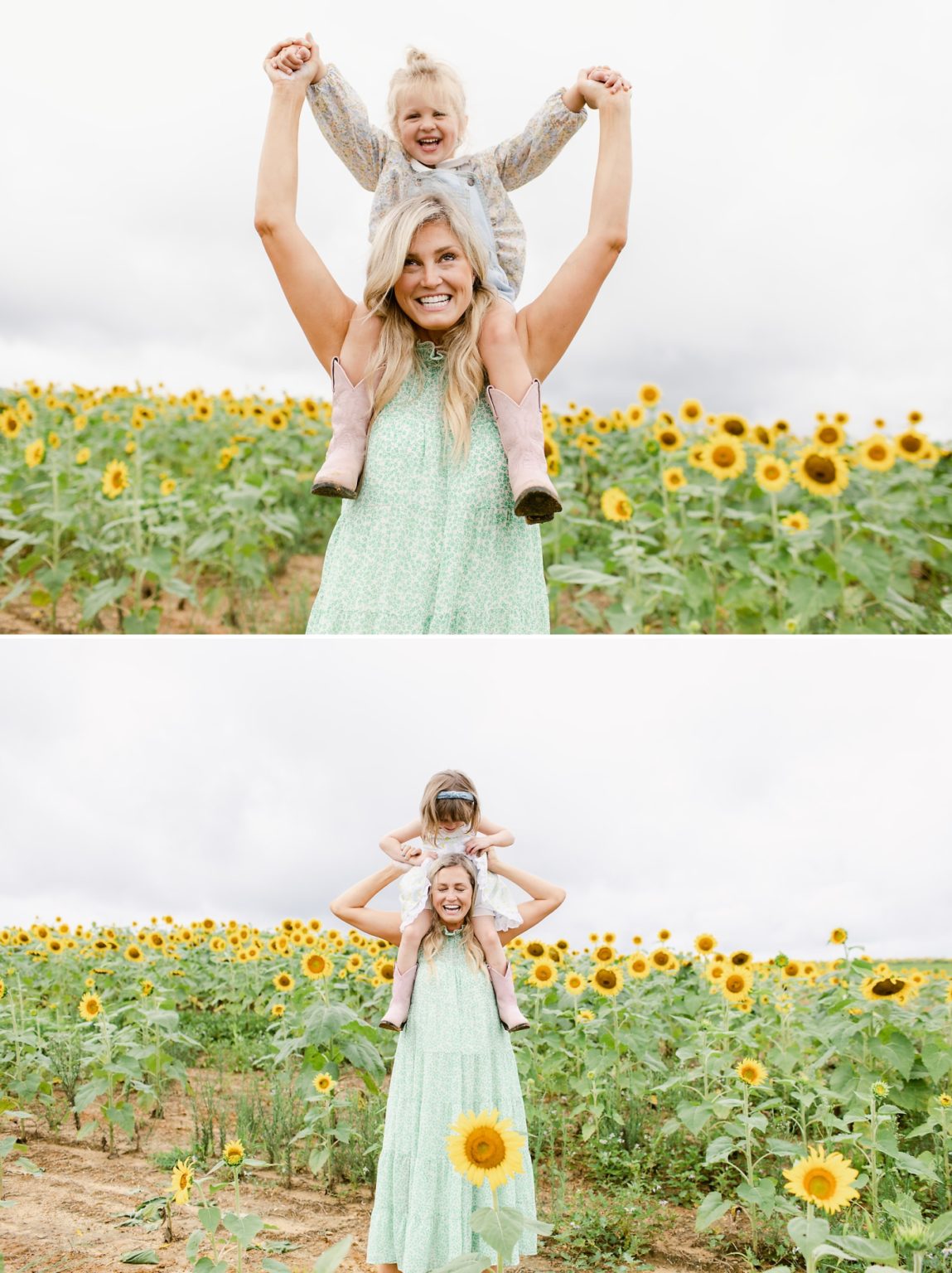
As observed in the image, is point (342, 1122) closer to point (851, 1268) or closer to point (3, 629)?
point (851, 1268)

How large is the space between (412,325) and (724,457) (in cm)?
185

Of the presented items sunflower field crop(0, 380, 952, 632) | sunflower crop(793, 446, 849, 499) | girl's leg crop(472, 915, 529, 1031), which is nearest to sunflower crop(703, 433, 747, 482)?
sunflower field crop(0, 380, 952, 632)

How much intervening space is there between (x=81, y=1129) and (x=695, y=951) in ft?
7.19

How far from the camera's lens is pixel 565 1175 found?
3562 mm

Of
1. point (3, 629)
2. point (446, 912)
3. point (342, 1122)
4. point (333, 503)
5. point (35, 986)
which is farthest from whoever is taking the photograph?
point (333, 503)

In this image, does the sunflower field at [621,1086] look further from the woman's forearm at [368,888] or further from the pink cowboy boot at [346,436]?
the pink cowboy boot at [346,436]

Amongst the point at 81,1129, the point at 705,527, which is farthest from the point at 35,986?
the point at 705,527

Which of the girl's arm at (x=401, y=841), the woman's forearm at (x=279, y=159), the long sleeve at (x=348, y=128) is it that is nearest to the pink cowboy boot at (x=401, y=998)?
the girl's arm at (x=401, y=841)

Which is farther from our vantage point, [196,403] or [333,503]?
[196,403]

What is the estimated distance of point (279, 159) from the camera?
231 centimetres

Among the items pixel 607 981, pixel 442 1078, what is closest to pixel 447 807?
pixel 442 1078

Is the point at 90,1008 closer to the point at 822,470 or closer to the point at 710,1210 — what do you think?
the point at 710,1210

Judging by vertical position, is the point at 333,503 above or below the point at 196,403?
below

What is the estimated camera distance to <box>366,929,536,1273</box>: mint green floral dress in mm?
2719
